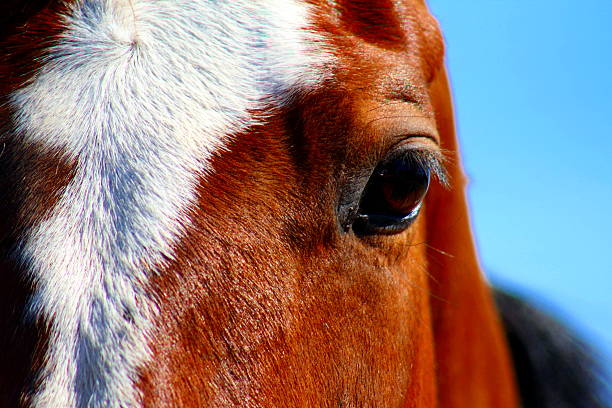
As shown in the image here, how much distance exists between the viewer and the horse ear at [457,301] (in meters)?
2.42

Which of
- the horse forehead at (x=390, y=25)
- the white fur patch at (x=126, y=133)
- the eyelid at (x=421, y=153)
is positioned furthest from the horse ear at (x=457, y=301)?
the white fur patch at (x=126, y=133)

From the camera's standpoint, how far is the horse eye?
1.73 metres

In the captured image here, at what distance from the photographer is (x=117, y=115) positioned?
1.45 metres

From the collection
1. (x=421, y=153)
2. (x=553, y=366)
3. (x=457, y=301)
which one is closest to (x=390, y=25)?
(x=421, y=153)

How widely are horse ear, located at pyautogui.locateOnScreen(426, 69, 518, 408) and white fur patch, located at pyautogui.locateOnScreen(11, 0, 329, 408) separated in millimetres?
819

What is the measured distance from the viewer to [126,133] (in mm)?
1435

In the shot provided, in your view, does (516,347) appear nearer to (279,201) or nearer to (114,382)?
(279,201)

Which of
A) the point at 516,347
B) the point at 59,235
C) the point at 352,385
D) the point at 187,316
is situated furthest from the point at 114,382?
the point at 516,347

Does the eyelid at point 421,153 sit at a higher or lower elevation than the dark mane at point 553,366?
higher

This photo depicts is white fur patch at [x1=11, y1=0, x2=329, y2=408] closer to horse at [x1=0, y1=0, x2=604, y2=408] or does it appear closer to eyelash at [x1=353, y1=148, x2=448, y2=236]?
horse at [x1=0, y1=0, x2=604, y2=408]

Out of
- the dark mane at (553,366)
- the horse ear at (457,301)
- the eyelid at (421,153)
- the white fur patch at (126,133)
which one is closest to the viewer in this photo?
the white fur patch at (126,133)

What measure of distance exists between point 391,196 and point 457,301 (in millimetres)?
1052

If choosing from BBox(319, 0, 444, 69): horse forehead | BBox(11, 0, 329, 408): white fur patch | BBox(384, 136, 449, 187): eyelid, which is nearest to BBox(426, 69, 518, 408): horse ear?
BBox(319, 0, 444, 69): horse forehead

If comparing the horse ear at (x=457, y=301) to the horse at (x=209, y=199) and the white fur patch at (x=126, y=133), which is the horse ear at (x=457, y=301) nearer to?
the horse at (x=209, y=199)
